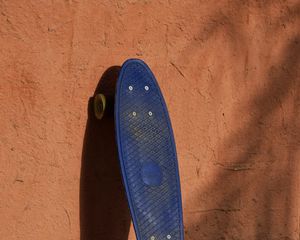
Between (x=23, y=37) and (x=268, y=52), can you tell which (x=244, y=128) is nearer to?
(x=268, y=52)

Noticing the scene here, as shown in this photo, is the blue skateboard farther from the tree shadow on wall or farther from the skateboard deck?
the tree shadow on wall

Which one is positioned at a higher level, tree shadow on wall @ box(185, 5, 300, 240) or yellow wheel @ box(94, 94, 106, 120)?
yellow wheel @ box(94, 94, 106, 120)

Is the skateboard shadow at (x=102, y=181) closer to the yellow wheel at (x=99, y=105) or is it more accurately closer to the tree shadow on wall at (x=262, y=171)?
the yellow wheel at (x=99, y=105)

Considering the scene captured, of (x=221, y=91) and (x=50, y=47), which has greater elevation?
(x=50, y=47)

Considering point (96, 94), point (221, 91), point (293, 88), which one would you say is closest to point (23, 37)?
point (96, 94)

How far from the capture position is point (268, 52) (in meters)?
3.26

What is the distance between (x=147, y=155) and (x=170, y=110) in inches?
11.5

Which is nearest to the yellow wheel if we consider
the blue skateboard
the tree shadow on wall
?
the blue skateboard

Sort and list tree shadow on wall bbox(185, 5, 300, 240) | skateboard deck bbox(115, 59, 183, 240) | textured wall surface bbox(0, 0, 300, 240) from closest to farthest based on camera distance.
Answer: textured wall surface bbox(0, 0, 300, 240), skateboard deck bbox(115, 59, 183, 240), tree shadow on wall bbox(185, 5, 300, 240)

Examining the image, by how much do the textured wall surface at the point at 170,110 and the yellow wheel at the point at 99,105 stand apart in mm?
49

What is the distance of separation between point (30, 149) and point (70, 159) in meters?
0.18

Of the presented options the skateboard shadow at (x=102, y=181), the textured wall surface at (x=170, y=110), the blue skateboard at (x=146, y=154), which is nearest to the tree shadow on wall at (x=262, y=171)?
Result: the textured wall surface at (x=170, y=110)

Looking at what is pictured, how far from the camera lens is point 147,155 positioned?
2.74m

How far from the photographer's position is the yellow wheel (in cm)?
263
